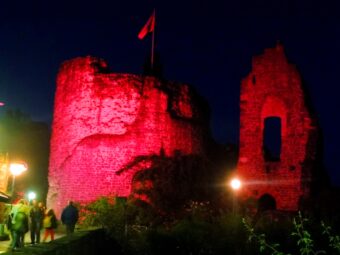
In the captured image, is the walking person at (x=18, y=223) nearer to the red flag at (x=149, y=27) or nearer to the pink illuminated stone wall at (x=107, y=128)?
the pink illuminated stone wall at (x=107, y=128)

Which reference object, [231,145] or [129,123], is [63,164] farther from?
[231,145]

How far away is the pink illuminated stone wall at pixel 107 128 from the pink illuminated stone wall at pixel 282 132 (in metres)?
3.29

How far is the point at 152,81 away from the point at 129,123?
83.7 inches

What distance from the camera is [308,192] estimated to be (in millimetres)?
22109

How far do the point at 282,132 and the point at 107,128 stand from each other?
27.5ft

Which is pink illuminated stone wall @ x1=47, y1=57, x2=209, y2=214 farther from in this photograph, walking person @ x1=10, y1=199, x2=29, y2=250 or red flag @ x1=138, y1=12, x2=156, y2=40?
walking person @ x1=10, y1=199, x2=29, y2=250

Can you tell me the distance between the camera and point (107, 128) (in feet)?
68.6

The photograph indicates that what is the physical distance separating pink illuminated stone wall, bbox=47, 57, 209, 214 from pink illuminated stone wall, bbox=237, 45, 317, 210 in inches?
130

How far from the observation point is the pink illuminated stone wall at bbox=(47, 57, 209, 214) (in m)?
20.5

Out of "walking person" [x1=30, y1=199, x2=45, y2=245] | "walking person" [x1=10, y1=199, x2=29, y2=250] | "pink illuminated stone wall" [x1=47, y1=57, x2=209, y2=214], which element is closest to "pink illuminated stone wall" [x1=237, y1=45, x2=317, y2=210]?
"pink illuminated stone wall" [x1=47, y1=57, x2=209, y2=214]

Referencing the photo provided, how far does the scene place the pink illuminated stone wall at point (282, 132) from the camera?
2247 cm

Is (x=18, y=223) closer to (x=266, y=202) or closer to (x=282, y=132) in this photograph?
(x=282, y=132)

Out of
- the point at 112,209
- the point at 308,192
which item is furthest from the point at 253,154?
the point at 112,209

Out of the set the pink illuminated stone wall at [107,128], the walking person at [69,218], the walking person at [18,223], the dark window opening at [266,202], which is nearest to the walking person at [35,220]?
the walking person at [69,218]
